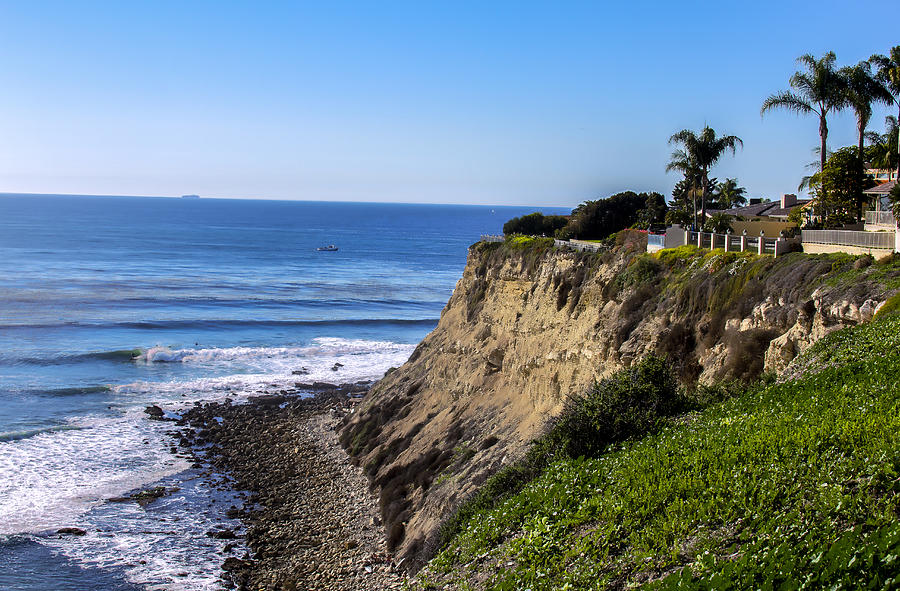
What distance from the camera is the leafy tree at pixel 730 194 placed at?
67.1 meters

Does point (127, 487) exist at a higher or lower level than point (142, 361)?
lower

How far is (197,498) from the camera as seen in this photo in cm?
3209

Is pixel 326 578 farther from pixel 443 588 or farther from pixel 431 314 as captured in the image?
pixel 431 314

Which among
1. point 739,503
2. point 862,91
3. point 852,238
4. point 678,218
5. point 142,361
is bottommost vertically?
point 142,361

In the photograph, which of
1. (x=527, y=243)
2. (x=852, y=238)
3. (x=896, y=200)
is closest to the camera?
(x=852, y=238)

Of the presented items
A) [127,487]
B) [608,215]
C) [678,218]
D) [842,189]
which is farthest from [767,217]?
[127,487]

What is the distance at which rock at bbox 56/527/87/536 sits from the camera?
28.5 m

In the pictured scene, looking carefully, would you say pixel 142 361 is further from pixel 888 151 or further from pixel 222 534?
pixel 888 151

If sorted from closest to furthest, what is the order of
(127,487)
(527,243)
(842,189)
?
1. (842,189)
2. (127,487)
3. (527,243)

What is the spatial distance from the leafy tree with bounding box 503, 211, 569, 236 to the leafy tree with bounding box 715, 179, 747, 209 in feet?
65.9

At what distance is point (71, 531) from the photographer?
93.9 feet

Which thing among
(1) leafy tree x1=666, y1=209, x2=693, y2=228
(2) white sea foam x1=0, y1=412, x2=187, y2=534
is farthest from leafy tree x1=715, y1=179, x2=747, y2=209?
(2) white sea foam x1=0, y1=412, x2=187, y2=534

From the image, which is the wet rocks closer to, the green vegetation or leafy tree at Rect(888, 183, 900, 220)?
the green vegetation

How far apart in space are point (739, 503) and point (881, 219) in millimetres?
19260
